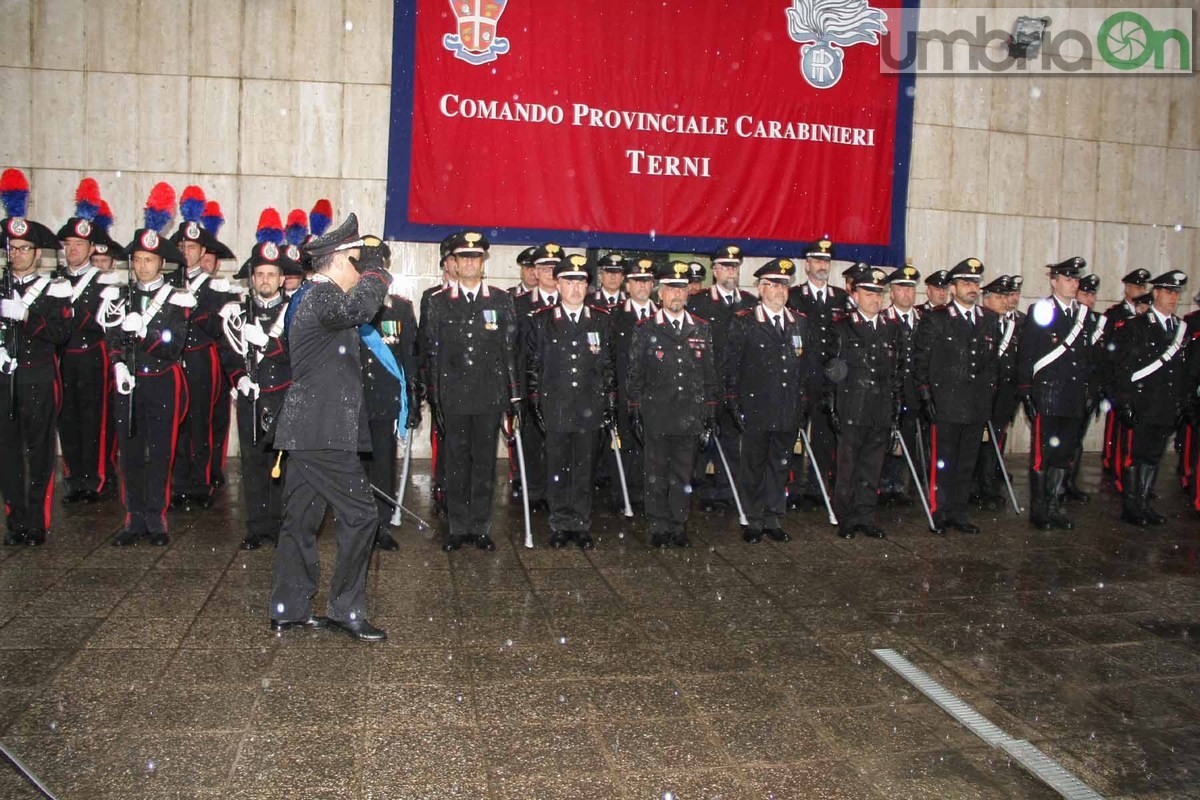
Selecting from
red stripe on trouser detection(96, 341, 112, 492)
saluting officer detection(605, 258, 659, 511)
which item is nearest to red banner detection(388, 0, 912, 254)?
saluting officer detection(605, 258, 659, 511)

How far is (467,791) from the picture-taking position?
11.7 ft

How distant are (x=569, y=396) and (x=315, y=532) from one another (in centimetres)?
250

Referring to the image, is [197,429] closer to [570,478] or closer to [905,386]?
[570,478]

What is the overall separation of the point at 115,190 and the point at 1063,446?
9.60 m

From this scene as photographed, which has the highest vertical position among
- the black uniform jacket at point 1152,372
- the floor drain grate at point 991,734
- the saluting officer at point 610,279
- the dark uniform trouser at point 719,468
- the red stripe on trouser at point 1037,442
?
the saluting officer at point 610,279

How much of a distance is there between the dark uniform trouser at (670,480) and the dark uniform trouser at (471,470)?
1180 mm

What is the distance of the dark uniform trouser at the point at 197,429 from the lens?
27.4ft

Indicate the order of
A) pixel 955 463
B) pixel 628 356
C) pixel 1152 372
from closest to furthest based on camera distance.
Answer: pixel 628 356 < pixel 955 463 < pixel 1152 372

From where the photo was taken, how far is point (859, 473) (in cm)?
792

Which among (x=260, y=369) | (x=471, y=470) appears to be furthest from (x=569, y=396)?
(x=260, y=369)

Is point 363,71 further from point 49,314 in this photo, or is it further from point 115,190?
point 49,314

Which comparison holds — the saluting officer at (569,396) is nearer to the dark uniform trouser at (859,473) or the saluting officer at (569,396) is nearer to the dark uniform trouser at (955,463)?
the dark uniform trouser at (859,473)

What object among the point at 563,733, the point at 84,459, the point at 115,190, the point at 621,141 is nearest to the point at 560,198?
the point at 621,141

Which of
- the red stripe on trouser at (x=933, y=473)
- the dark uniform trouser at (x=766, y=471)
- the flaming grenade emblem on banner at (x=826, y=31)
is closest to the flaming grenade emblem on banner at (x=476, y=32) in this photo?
the flaming grenade emblem on banner at (x=826, y=31)
